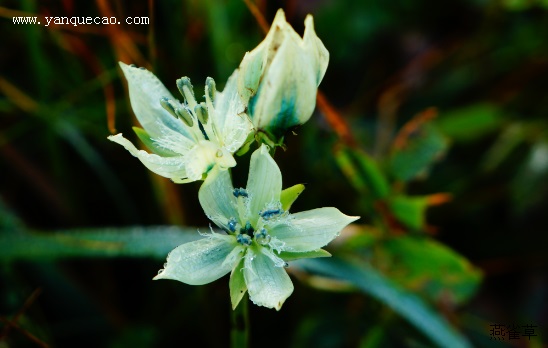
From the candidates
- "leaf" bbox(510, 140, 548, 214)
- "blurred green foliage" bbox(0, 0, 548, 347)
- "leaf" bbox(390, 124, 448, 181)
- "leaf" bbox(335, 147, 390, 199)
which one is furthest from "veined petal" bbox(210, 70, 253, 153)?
"leaf" bbox(510, 140, 548, 214)

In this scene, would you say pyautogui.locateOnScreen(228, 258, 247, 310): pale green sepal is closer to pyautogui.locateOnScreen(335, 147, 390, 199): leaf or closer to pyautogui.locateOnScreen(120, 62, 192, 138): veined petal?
pyautogui.locateOnScreen(120, 62, 192, 138): veined petal

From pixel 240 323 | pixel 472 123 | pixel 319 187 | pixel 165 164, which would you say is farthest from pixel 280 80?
pixel 472 123

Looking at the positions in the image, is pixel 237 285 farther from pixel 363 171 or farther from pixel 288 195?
pixel 363 171

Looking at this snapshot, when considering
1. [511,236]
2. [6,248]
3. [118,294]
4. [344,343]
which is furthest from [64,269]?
[511,236]

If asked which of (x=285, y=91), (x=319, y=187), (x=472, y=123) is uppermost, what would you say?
(x=472, y=123)

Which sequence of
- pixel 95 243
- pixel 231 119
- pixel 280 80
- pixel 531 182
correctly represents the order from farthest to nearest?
pixel 531 182 → pixel 95 243 → pixel 231 119 → pixel 280 80

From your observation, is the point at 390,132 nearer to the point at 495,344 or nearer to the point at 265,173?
the point at 495,344
